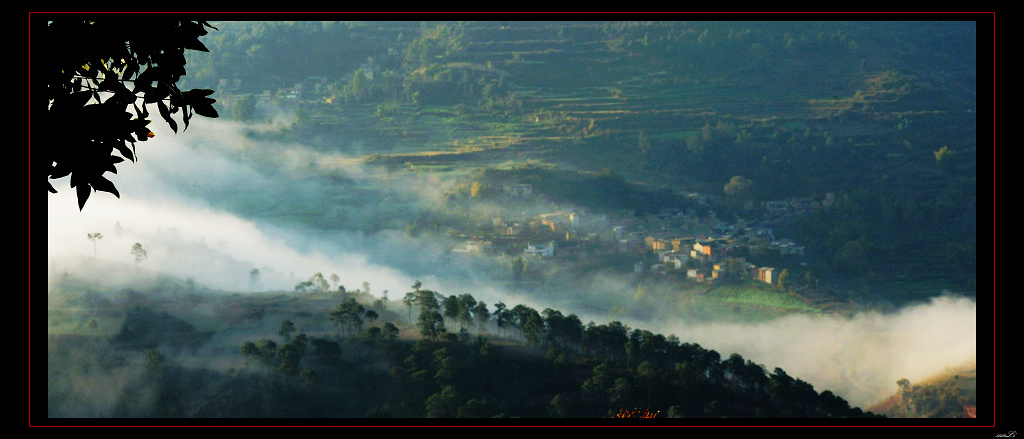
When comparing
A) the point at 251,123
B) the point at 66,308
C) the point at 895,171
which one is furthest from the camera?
the point at 251,123

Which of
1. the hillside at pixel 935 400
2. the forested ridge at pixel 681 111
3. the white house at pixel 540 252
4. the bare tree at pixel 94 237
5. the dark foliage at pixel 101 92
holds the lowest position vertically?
the hillside at pixel 935 400

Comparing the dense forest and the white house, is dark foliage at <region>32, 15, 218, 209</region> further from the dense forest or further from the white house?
the white house

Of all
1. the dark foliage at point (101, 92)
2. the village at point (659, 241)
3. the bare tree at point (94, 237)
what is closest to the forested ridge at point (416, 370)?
the village at point (659, 241)

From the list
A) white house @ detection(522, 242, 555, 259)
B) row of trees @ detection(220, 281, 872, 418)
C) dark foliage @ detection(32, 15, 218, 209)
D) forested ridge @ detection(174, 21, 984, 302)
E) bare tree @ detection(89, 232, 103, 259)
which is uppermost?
forested ridge @ detection(174, 21, 984, 302)

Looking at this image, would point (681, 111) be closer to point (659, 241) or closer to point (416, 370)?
point (659, 241)

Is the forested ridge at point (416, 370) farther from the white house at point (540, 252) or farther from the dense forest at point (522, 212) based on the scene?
the white house at point (540, 252)

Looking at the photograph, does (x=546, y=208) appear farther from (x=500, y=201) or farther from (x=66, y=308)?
(x=66, y=308)

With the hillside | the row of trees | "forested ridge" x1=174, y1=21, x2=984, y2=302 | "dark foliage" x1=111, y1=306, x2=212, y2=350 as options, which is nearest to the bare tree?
"dark foliage" x1=111, y1=306, x2=212, y2=350

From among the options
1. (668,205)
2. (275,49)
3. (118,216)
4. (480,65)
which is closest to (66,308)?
(118,216)
